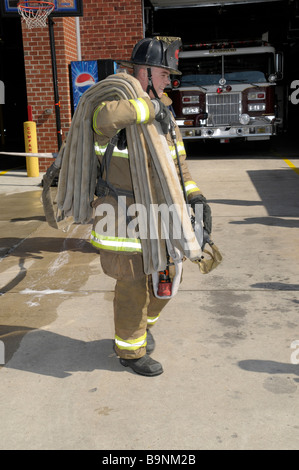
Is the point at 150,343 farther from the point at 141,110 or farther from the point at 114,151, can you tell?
the point at 141,110

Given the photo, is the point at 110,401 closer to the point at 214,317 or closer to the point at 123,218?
the point at 123,218

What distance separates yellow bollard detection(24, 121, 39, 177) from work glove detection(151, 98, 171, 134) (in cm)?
812

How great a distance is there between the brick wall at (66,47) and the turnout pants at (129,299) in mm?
8336

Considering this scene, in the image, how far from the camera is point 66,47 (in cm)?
1098

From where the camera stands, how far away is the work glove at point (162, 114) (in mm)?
2859

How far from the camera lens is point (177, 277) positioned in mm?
3197

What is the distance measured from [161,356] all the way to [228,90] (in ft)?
36.1

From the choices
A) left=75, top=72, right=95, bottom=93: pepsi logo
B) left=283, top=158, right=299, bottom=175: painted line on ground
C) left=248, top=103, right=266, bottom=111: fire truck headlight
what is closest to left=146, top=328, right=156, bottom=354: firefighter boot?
left=75, top=72, right=95, bottom=93: pepsi logo

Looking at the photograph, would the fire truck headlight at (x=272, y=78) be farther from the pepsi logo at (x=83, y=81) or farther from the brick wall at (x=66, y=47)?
the pepsi logo at (x=83, y=81)

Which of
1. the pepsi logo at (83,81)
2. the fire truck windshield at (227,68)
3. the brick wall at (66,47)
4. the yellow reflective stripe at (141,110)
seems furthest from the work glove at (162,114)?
the fire truck windshield at (227,68)

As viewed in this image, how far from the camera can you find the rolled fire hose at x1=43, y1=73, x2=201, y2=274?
9.40 ft

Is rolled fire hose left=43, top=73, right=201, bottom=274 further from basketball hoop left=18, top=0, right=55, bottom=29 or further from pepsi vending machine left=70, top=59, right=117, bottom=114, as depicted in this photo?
pepsi vending machine left=70, top=59, right=117, bottom=114
